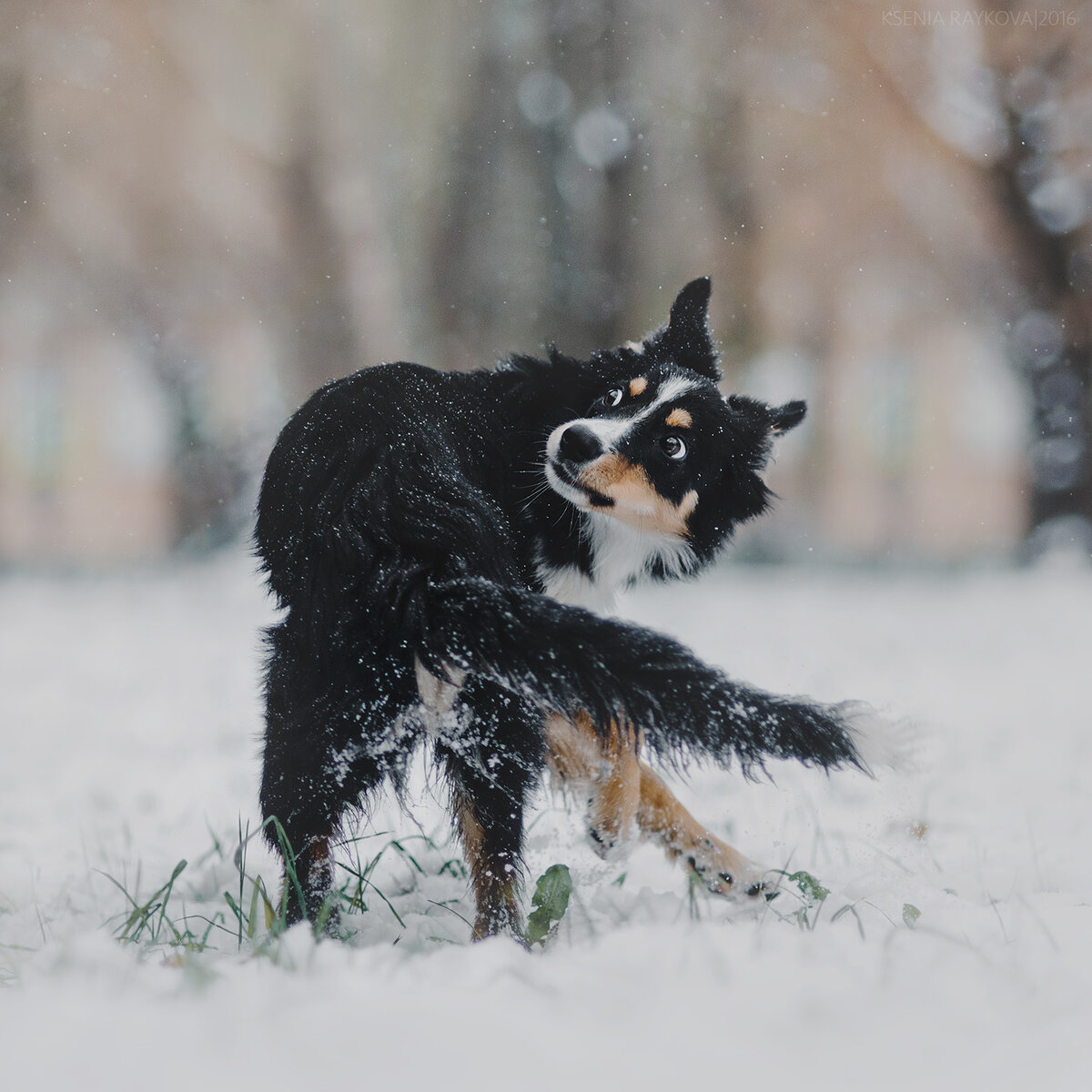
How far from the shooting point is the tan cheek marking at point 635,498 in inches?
90.4

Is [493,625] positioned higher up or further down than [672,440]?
further down

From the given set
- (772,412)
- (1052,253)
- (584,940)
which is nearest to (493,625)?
(584,940)

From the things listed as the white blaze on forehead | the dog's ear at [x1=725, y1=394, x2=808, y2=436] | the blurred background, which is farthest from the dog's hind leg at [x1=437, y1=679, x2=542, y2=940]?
the blurred background

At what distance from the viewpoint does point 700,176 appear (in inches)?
305

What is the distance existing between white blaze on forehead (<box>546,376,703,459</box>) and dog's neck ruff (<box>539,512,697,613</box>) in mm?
199

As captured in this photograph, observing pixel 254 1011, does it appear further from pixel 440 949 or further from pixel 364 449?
pixel 364 449

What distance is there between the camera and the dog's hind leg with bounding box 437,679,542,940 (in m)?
1.96

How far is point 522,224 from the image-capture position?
7969mm

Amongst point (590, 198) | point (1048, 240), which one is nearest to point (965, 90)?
point (1048, 240)

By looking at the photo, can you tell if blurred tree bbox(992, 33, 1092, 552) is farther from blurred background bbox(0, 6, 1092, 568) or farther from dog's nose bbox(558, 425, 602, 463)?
dog's nose bbox(558, 425, 602, 463)

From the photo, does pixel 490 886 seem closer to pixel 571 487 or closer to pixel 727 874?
pixel 727 874

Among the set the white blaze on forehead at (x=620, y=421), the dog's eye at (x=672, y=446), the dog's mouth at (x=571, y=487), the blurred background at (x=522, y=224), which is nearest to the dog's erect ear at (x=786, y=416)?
the white blaze on forehead at (x=620, y=421)

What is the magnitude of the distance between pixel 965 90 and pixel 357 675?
7668 mm

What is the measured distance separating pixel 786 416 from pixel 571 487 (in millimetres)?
827
